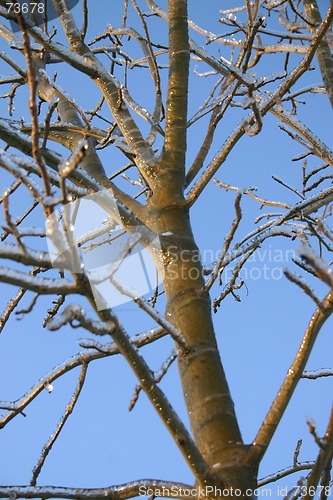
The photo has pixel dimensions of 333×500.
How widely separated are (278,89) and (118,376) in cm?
4327

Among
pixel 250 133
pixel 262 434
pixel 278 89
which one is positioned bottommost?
pixel 262 434

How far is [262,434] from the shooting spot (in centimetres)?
169

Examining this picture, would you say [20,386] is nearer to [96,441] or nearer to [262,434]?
[96,441]

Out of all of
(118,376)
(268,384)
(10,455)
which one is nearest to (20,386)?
(10,455)

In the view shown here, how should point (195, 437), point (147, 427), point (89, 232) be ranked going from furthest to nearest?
1. point (147, 427)
2. point (89, 232)
3. point (195, 437)

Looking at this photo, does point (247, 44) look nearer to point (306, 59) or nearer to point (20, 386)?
point (306, 59)

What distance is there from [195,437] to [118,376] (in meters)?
43.4

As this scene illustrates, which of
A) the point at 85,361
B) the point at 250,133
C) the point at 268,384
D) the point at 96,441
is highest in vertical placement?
the point at 268,384

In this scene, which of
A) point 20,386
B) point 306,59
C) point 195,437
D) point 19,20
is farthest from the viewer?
point 20,386

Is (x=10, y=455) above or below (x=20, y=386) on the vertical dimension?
below

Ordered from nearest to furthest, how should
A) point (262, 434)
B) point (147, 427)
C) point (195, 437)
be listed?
point (262, 434), point (195, 437), point (147, 427)

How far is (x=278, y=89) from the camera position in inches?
92.7

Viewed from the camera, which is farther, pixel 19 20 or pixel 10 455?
pixel 10 455

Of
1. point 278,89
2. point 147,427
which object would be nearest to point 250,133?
point 278,89
